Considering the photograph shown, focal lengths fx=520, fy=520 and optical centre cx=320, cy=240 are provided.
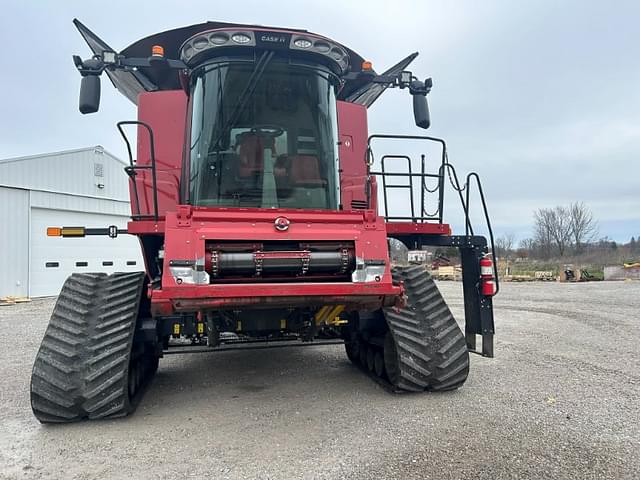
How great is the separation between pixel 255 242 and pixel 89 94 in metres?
2.22

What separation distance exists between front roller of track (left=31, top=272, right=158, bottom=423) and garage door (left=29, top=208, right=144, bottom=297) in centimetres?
1578

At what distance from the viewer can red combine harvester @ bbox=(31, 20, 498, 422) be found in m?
3.95

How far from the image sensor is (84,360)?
166 inches

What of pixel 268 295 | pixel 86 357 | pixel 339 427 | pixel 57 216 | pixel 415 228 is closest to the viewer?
pixel 268 295

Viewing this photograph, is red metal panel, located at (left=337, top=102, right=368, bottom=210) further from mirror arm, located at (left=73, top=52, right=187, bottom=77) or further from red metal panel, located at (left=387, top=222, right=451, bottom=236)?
mirror arm, located at (left=73, top=52, right=187, bottom=77)

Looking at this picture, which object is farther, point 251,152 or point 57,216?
point 57,216

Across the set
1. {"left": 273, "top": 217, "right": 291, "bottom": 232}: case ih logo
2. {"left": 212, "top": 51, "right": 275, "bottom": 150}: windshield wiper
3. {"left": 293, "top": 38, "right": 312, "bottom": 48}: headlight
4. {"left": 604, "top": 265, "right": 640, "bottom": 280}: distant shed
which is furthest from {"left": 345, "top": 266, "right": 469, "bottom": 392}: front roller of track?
{"left": 604, "top": 265, "right": 640, "bottom": 280}: distant shed

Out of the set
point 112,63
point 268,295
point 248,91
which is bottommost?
point 268,295

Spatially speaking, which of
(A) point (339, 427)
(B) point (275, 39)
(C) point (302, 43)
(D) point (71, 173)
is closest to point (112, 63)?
(B) point (275, 39)

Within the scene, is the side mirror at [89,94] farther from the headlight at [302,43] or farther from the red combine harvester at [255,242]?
the headlight at [302,43]

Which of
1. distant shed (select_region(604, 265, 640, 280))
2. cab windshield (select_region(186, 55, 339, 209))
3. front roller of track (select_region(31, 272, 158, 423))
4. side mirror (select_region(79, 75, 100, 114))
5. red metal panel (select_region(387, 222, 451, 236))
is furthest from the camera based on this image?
distant shed (select_region(604, 265, 640, 280))

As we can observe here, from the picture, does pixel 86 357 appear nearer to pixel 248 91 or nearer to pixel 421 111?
pixel 248 91

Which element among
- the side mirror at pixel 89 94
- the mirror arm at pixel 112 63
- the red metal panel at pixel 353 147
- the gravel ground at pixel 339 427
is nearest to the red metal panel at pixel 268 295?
the gravel ground at pixel 339 427

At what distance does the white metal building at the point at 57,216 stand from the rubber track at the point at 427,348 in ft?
55.8
